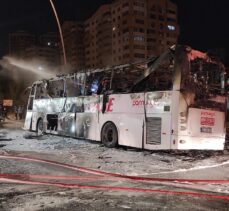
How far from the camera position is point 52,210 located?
498 centimetres

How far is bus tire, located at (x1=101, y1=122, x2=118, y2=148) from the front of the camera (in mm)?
13062

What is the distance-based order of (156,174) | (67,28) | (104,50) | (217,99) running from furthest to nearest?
(67,28), (104,50), (217,99), (156,174)

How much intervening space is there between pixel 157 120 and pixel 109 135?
285cm

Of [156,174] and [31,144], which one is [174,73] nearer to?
[156,174]

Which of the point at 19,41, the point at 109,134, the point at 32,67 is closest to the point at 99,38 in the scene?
the point at 19,41

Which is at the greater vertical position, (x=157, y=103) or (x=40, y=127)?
(x=157, y=103)

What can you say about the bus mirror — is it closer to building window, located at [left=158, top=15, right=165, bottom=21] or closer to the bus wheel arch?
the bus wheel arch

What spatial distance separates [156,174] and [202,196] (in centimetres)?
225

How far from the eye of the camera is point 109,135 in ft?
44.3

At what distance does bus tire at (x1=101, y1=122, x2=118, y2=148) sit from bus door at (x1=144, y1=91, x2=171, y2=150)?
68.9 inches

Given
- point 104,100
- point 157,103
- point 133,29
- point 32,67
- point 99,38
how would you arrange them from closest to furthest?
point 157,103 < point 104,100 < point 32,67 < point 133,29 < point 99,38

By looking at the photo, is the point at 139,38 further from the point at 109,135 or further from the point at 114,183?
the point at 114,183

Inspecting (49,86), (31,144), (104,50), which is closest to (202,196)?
(31,144)

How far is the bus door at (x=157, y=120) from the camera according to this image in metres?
10.8
